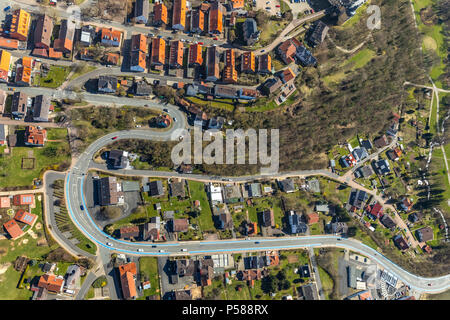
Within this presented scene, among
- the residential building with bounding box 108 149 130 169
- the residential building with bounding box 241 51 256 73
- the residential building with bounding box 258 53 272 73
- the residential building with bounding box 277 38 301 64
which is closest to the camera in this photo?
the residential building with bounding box 108 149 130 169

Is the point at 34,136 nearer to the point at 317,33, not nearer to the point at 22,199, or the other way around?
the point at 22,199

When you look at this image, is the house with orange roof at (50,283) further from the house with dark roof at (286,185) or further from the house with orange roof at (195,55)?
the house with orange roof at (195,55)

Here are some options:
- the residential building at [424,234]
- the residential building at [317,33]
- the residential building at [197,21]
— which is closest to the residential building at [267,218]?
the residential building at [424,234]

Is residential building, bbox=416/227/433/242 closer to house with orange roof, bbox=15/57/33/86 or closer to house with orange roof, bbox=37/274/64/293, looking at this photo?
house with orange roof, bbox=37/274/64/293

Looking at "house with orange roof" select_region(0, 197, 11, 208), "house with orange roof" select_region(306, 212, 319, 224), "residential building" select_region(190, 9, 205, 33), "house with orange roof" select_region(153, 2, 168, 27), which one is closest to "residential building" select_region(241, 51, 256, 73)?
"residential building" select_region(190, 9, 205, 33)
